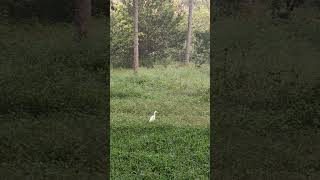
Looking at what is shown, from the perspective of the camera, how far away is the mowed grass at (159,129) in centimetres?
688

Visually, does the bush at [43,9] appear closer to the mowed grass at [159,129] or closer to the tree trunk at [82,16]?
the tree trunk at [82,16]

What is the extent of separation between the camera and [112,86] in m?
12.6

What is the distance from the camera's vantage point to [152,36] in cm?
1902

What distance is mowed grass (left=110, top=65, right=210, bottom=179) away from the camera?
22.6 ft

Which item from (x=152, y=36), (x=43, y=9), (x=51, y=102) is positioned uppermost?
(x=43, y=9)

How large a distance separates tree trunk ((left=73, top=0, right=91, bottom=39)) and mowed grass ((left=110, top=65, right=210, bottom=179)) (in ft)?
5.12

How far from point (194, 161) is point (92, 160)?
4.71 ft

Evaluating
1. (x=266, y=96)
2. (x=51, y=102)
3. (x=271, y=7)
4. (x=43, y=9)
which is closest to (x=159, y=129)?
(x=51, y=102)

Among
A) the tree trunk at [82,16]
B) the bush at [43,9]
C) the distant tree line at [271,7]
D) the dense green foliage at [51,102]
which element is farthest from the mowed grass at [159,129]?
the distant tree line at [271,7]

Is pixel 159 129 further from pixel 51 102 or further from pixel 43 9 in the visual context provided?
pixel 43 9

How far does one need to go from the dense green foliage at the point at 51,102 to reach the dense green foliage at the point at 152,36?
2480mm

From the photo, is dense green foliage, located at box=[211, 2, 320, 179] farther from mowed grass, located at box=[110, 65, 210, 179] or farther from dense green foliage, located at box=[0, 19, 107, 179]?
dense green foliage, located at box=[0, 19, 107, 179]

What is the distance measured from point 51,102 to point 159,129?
2.10 metres

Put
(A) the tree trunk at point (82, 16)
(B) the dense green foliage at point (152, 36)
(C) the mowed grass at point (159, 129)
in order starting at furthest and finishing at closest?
1. (B) the dense green foliage at point (152, 36)
2. (A) the tree trunk at point (82, 16)
3. (C) the mowed grass at point (159, 129)
